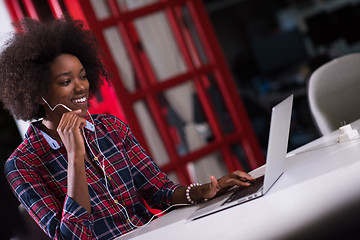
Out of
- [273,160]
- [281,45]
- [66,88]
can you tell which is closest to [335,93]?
[273,160]

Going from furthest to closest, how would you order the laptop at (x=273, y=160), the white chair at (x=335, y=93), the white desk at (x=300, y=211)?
the white chair at (x=335, y=93) < the laptop at (x=273, y=160) < the white desk at (x=300, y=211)

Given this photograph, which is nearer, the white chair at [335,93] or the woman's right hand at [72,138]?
the woman's right hand at [72,138]

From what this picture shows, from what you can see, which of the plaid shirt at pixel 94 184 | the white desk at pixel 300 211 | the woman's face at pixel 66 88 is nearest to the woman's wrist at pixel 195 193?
the plaid shirt at pixel 94 184

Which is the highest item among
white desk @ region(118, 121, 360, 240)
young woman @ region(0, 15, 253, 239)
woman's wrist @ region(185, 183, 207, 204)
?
young woman @ region(0, 15, 253, 239)

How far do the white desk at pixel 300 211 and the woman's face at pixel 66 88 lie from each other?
74 cm

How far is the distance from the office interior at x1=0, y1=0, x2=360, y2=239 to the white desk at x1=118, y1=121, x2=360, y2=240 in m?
5.59

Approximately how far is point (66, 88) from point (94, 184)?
0.37 meters

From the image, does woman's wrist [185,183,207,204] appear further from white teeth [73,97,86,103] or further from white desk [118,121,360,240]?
white teeth [73,97,86,103]

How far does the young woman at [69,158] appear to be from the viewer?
1562 mm

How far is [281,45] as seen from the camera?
8.04 metres

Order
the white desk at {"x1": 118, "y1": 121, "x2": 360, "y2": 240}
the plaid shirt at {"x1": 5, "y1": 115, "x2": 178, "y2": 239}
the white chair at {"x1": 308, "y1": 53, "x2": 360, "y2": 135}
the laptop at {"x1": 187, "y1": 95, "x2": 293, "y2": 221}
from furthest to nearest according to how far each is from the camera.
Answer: the white chair at {"x1": 308, "y1": 53, "x2": 360, "y2": 135} → the plaid shirt at {"x1": 5, "y1": 115, "x2": 178, "y2": 239} → the laptop at {"x1": 187, "y1": 95, "x2": 293, "y2": 221} → the white desk at {"x1": 118, "y1": 121, "x2": 360, "y2": 240}

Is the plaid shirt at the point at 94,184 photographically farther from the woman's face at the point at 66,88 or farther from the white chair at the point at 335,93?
the white chair at the point at 335,93

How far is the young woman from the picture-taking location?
1562 millimetres

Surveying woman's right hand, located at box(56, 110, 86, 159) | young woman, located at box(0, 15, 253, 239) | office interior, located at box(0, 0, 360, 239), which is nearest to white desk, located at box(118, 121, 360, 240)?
young woman, located at box(0, 15, 253, 239)
